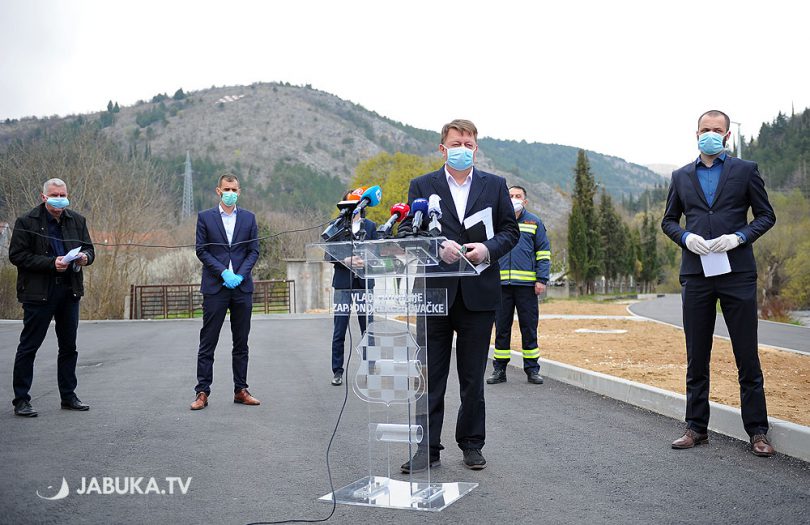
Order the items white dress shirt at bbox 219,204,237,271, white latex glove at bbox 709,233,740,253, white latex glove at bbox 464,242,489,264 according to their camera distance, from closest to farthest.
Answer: white latex glove at bbox 464,242,489,264
white latex glove at bbox 709,233,740,253
white dress shirt at bbox 219,204,237,271

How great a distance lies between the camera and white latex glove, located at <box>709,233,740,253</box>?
5617 millimetres

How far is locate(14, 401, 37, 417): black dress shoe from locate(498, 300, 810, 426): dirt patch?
21.3 feet

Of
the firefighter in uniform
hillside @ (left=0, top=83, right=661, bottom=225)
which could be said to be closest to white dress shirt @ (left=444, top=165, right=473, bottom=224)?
the firefighter in uniform

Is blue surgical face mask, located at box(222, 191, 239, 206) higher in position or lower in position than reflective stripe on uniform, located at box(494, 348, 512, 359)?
higher

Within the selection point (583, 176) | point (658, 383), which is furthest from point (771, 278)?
point (658, 383)

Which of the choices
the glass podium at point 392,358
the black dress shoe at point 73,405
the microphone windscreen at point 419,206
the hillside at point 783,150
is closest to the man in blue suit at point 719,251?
the glass podium at point 392,358

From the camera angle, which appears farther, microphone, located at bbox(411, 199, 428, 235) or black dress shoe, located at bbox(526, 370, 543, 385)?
black dress shoe, located at bbox(526, 370, 543, 385)

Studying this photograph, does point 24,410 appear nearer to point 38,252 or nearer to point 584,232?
point 38,252

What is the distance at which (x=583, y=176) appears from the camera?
3071 inches

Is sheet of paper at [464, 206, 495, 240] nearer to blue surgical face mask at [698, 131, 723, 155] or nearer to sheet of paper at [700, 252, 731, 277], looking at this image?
sheet of paper at [700, 252, 731, 277]

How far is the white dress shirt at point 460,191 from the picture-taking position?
5.31 meters

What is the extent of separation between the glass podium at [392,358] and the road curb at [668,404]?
2494 mm

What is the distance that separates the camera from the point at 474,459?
526 centimetres

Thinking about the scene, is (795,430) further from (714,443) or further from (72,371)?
(72,371)
